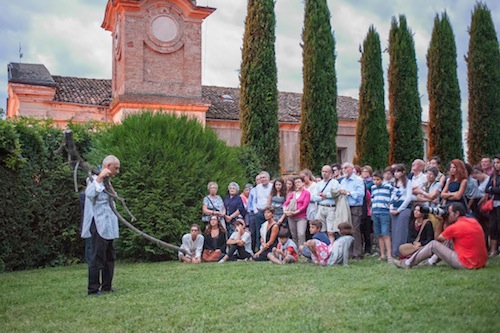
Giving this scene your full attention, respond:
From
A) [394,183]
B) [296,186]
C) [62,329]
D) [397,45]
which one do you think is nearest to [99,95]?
[397,45]

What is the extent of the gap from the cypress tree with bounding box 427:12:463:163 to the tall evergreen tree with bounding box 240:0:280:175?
6317 mm

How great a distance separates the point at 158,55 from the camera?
97.7 feet

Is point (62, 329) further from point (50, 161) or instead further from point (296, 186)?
point (50, 161)

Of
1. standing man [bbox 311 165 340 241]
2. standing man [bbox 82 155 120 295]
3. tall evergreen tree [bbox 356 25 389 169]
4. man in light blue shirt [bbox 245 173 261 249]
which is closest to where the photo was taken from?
standing man [bbox 82 155 120 295]

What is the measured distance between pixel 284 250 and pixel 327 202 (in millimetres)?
1385

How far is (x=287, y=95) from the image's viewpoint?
38.4 metres

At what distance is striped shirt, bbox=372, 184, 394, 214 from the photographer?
41.2 ft

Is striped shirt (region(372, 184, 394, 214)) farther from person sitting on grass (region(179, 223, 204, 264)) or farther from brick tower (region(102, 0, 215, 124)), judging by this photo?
brick tower (region(102, 0, 215, 124))

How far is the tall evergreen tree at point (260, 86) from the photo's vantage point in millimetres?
24453

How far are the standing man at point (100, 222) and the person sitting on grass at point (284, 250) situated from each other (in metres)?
4.46

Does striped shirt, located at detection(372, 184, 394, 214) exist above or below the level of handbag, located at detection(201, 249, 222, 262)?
above

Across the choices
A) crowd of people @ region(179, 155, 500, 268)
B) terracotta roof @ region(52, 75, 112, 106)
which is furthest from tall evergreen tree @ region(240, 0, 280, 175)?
terracotta roof @ region(52, 75, 112, 106)

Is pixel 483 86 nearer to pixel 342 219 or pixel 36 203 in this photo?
pixel 342 219

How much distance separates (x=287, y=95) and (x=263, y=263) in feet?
85.6
